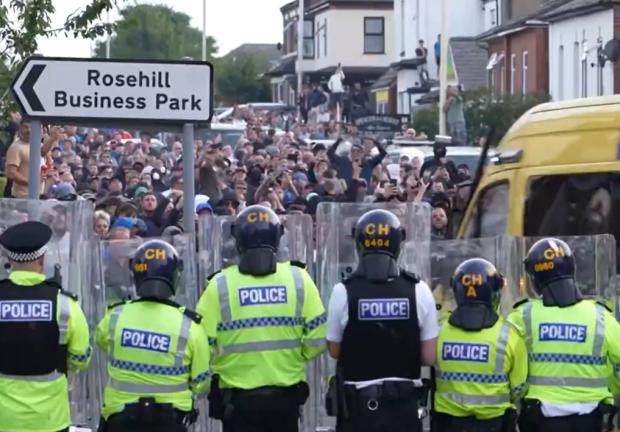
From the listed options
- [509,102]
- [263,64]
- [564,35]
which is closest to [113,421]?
[509,102]

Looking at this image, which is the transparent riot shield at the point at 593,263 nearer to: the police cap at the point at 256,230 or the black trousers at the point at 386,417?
the black trousers at the point at 386,417

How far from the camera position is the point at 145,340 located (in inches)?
336

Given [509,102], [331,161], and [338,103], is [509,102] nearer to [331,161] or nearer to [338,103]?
[338,103]

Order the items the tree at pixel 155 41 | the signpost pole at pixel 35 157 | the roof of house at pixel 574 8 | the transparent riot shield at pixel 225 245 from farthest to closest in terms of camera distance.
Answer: the tree at pixel 155 41, the roof of house at pixel 574 8, the signpost pole at pixel 35 157, the transparent riot shield at pixel 225 245

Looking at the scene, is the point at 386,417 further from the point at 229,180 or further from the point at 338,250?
the point at 229,180

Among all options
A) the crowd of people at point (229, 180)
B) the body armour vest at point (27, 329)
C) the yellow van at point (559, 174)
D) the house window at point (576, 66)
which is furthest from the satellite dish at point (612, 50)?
the body armour vest at point (27, 329)

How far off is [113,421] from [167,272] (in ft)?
Result: 2.77

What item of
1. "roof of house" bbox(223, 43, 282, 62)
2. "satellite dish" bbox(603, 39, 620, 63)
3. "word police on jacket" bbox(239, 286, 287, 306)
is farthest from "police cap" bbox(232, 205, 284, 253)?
"roof of house" bbox(223, 43, 282, 62)

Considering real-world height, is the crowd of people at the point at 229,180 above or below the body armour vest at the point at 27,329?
above

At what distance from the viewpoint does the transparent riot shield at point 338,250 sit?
1038cm

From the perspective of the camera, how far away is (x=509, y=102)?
40.5m

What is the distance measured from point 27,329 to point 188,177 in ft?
7.81

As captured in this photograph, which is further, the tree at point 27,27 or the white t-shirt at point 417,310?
the tree at point 27,27

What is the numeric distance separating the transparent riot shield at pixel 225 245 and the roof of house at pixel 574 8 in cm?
2949
